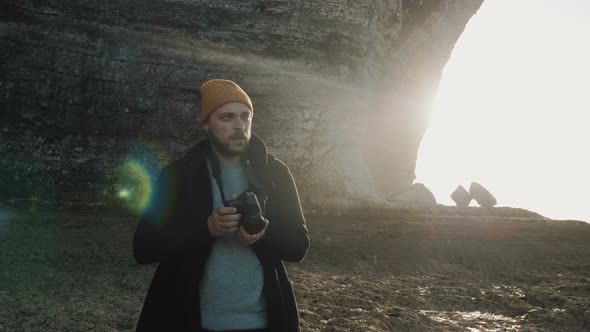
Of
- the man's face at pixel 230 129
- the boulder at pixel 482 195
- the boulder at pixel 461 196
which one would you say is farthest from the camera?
the boulder at pixel 461 196

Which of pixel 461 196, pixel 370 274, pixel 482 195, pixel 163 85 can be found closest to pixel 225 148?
pixel 370 274

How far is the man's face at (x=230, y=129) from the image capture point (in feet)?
8.14

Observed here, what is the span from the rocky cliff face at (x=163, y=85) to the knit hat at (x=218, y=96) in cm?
761

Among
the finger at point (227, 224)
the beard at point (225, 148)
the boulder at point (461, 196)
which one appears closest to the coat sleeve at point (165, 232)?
the finger at point (227, 224)

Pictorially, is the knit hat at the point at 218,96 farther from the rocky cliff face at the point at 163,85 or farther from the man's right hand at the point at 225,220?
the rocky cliff face at the point at 163,85

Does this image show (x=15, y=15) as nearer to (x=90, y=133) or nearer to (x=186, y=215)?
(x=90, y=133)

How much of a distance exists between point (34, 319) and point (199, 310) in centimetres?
339

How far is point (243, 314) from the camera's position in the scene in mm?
2223

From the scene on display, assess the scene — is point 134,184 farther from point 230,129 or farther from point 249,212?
point 249,212

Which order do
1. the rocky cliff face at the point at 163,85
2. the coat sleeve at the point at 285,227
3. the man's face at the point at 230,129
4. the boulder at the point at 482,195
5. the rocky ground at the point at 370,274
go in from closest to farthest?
the coat sleeve at the point at 285,227 → the man's face at the point at 230,129 → the rocky ground at the point at 370,274 → the rocky cliff face at the point at 163,85 → the boulder at the point at 482,195

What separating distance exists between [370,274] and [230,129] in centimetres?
586

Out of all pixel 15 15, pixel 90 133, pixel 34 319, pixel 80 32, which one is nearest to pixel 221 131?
pixel 34 319

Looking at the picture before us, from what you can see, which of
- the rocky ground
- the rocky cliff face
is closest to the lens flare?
the rocky cliff face

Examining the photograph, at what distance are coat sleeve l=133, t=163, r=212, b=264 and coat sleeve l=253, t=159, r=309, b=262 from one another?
A: 0.30m
